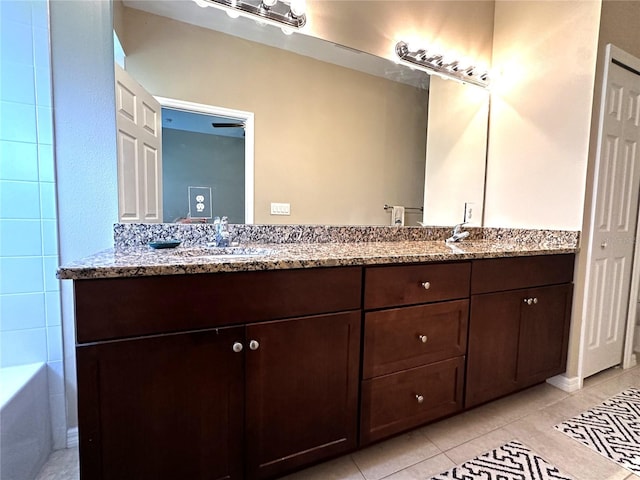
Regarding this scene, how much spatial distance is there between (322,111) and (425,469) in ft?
5.85

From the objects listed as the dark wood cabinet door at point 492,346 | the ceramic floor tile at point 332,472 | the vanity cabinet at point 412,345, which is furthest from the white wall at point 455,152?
the ceramic floor tile at point 332,472

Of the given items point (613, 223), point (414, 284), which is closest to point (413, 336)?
point (414, 284)

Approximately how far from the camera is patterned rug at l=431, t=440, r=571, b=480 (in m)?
1.20

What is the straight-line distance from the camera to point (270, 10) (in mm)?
1463

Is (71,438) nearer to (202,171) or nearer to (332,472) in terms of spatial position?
(332,472)

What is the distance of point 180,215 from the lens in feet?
4.58

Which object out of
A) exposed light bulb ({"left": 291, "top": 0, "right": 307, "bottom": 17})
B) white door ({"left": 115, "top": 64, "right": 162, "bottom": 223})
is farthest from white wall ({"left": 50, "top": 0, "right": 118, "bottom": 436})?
exposed light bulb ({"left": 291, "top": 0, "right": 307, "bottom": 17})

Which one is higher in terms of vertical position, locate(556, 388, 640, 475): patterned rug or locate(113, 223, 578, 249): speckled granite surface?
locate(113, 223, 578, 249): speckled granite surface

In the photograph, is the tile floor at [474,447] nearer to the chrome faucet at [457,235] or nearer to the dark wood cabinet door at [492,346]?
the dark wood cabinet door at [492,346]

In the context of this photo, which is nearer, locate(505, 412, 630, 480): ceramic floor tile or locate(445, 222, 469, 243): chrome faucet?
locate(505, 412, 630, 480): ceramic floor tile

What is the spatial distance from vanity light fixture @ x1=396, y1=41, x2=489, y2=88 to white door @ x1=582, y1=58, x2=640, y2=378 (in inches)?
27.3

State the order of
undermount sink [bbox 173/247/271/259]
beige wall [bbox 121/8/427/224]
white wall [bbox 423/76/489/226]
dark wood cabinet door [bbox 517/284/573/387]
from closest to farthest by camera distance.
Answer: undermount sink [bbox 173/247/271/259] → beige wall [bbox 121/8/427/224] → dark wood cabinet door [bbox 517/284/573/387] → white wall [bbox 423/76/489/226]

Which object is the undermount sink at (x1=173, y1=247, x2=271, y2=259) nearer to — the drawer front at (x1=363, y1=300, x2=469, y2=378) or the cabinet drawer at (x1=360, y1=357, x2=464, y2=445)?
the drawer front at (x1=363, y1=300, x2=469, y2=378)

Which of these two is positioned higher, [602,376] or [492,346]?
[492,346]
